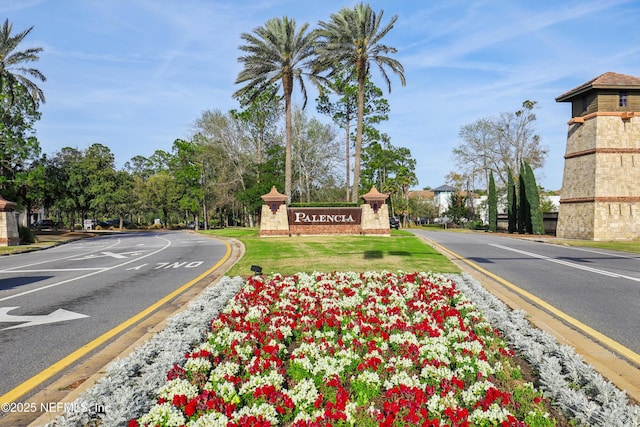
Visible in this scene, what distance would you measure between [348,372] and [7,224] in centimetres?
2987

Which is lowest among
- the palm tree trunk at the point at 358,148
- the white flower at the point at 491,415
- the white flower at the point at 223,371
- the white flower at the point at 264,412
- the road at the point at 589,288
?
the road at the point at 589,288

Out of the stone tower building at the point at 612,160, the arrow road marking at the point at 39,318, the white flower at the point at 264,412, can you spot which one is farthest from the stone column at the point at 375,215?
the white flower at the point at 264,412

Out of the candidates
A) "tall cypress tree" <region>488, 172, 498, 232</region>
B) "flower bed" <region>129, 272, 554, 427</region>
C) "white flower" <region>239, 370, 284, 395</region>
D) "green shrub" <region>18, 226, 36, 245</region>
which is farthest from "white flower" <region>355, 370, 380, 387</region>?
"tall cypress tree" <region>488, 172, 498, 232</region>

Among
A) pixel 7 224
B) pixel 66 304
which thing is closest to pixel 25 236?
pixel 7 224

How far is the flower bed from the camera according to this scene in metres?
3.21

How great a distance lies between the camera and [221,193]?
52.1m

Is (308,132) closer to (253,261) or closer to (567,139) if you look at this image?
(567,139)

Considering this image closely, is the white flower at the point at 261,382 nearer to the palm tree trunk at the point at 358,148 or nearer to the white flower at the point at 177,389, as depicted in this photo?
the white flower at the point at 177,389

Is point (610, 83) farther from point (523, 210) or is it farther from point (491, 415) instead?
point (491, 415)

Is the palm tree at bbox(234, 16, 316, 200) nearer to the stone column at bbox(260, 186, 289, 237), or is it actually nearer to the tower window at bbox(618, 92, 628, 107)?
the stone column at bbox(260, 186, 289, 237)

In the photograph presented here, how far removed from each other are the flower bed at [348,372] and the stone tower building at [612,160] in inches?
1168

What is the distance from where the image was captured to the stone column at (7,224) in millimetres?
26109

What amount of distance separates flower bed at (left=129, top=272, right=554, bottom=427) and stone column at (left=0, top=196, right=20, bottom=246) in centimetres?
2666

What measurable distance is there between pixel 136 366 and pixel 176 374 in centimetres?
45
